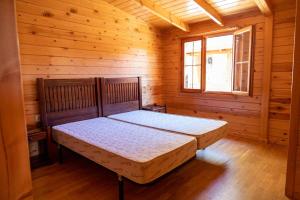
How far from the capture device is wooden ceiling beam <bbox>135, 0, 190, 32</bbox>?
3436 mm

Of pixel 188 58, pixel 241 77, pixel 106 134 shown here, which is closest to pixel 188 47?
pixel 188 58

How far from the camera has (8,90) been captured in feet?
1.51

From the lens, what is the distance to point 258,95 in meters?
3.56

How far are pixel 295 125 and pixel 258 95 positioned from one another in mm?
1777

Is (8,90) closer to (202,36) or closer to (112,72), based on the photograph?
(112,72)

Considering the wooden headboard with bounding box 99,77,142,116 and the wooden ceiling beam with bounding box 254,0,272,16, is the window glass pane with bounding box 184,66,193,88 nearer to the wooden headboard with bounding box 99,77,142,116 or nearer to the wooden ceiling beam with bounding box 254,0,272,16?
the wooden headboard with bounding box 99,77,142,116

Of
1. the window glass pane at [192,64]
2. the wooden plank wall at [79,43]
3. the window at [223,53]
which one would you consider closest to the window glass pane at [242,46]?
the window at [223,53]

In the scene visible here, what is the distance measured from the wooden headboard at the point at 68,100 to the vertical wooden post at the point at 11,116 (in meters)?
2.64

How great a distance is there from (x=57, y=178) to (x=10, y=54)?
240cm

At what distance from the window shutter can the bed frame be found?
1948 millimetres

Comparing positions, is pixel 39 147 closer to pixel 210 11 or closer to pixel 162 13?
pixel 162 13

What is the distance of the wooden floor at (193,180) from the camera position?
6.75 ft

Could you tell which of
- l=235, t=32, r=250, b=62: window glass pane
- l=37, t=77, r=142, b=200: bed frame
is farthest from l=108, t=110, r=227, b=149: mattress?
l=235, t=32, r=250, b=62: window glass pane

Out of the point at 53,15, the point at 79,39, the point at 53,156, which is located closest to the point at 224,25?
the point at 79,39
